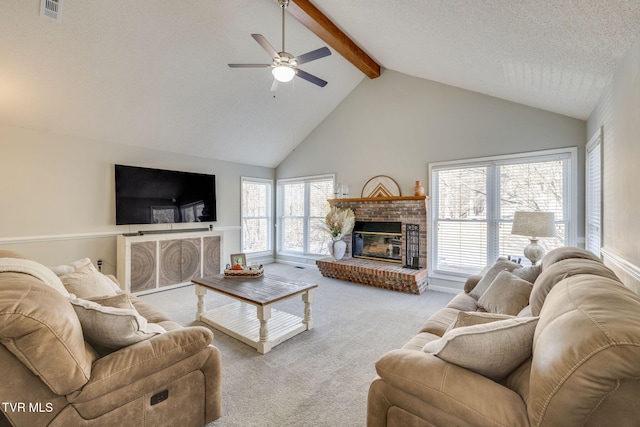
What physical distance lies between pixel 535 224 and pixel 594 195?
2.79 feet

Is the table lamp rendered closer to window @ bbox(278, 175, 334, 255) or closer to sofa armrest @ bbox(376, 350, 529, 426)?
sofa armrest @ bbox(376, 350, 529, 426)

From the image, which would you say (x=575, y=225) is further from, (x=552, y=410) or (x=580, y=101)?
(x=552, y=410)

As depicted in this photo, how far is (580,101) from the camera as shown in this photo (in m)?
3.09

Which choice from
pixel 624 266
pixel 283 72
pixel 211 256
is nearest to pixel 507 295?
pixel 624 266

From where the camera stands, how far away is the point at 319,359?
2.55m

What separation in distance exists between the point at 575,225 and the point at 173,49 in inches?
223

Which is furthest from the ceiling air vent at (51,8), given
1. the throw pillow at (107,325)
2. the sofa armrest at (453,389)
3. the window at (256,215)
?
the sofa armrest at (453,389)

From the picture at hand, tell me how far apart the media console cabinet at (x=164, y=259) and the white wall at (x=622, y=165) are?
18.0 feet

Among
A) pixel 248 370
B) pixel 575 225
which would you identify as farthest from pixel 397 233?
pixel 248 370

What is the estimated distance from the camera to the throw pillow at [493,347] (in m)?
1.20

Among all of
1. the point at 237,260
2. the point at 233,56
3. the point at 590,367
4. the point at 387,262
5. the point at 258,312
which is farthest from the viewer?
the point at 387,262

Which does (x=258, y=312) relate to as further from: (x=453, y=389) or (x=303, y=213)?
(x=303, y=213)

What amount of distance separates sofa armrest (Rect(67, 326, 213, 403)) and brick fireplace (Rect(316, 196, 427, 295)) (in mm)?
3452

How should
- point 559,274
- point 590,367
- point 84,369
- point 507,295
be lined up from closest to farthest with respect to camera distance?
point 590,367
point 84,369
point 559,274
point 507,295
